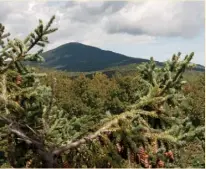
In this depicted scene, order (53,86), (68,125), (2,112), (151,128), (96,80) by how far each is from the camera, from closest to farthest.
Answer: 1. (53,86)
2. (151,128)
3. (2,112)
4. (68,125)
5. (96,80)

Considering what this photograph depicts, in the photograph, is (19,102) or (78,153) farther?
(19,102)

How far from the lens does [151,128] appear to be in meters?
5.81

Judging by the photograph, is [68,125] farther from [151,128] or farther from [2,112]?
[151,128]

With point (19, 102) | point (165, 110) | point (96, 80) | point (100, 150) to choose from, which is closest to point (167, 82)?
point (165, 110)

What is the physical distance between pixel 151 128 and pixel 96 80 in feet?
278

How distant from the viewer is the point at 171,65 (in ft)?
21.4

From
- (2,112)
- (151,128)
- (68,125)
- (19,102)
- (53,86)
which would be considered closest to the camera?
(53,86)

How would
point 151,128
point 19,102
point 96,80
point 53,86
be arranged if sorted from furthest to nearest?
point 96,80 < point 19,102 < point 151,128 < point 53,86

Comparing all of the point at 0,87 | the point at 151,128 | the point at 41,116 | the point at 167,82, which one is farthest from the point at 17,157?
the point at 167,82

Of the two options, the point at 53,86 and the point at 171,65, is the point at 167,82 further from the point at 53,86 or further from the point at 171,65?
the point at 53,86

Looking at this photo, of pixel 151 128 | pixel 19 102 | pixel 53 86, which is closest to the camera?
pixel 53 86

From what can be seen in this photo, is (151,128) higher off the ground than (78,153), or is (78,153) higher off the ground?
(151,128)

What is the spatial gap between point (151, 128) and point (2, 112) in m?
2.31

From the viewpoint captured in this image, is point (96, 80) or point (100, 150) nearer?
point (100, 150)
